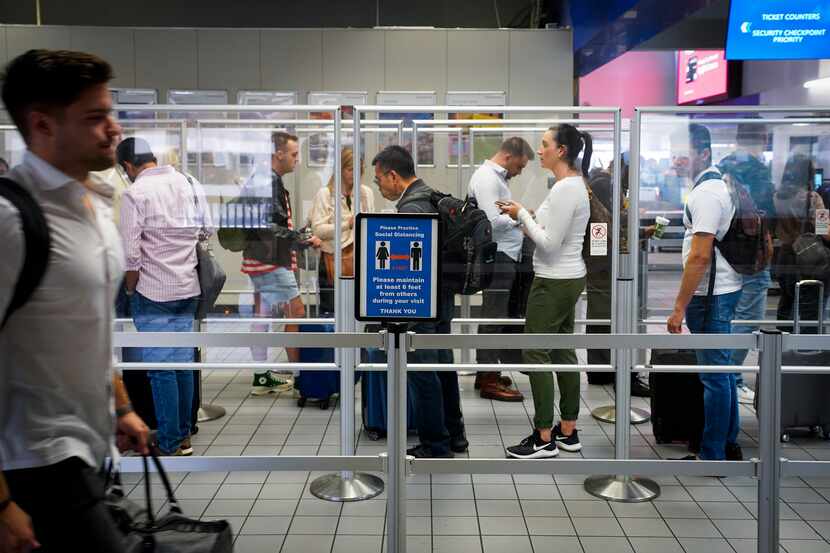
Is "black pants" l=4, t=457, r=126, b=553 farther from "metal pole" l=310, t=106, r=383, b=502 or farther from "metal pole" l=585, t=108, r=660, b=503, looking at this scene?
"metal pole" l=585, t=108, r=660, b=503

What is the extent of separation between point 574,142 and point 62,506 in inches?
137

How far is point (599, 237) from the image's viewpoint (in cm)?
454

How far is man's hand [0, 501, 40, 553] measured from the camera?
1568 millimetres

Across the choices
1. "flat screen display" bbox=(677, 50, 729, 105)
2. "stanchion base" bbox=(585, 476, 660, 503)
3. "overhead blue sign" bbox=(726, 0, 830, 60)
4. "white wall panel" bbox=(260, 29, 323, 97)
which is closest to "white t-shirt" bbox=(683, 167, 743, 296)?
"stanchion base" bbox=(585, 476, 660, 503)

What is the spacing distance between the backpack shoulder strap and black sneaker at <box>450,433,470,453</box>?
366 centimetres

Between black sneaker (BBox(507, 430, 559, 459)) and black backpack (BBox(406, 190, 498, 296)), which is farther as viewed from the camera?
black sneaker (BBox(507, 430, 559, 459))

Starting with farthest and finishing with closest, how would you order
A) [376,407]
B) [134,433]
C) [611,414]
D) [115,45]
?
[115,45] → [611,414] → [376,407] → [134,433]

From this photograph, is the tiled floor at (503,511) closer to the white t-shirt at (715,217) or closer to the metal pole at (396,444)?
the metal pole at (396,444)

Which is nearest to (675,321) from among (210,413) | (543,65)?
(210,413)

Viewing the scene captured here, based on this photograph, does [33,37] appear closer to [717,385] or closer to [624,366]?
[624,366]

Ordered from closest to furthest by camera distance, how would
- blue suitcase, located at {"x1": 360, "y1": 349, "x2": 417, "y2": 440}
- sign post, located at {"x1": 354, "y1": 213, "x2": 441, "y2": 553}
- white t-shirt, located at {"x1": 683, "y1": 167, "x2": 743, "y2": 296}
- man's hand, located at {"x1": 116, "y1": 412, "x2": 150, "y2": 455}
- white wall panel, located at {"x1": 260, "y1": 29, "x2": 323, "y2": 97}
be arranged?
man's hand, located at {"x1": 116, "y1": 412, "x2": 150, "y2": 455} < sign post, located at {"x1": 354, "y1": 213, "x2": 441, "y2": 553} < white t-shirt, located at {"x1": 683, "y1": 167, "x2": 743, "y2": 296} < blue suitcase, located at {"x1": 360, "y1": 349, "x2": 417, "y2": 440} < white wall panel, located at {"x1": 260, "y1": 29, "x2": 323, "y2": 97}

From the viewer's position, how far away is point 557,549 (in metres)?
3.63

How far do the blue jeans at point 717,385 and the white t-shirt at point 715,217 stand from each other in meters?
0.06

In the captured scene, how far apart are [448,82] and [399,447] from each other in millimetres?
9070
